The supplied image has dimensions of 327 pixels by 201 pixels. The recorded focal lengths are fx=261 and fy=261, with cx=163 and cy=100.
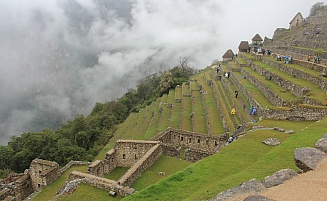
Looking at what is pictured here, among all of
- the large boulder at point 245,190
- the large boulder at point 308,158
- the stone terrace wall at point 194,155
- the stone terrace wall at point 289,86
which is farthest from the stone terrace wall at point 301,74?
the large boulder at point 245,190

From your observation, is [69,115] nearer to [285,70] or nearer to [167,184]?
[285,70]

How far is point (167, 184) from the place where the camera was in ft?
31.0

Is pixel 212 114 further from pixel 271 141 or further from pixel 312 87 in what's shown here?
pixel 271 141

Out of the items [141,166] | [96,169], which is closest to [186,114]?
[96,169]

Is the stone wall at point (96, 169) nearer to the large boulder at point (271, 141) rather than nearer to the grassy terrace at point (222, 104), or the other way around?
the large boulder at point (271, 141)

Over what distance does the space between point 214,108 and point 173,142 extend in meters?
6.48

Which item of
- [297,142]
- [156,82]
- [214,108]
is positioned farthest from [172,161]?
[156,82]

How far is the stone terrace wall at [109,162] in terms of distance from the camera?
1598 centimetres

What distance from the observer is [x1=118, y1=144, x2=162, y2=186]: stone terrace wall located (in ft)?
40.4

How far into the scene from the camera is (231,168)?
10250 millimetres

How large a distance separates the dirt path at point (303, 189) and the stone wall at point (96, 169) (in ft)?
32.9

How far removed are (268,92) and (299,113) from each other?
235 inches

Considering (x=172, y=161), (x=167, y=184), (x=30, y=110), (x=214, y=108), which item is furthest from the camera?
(x=30, y=110)

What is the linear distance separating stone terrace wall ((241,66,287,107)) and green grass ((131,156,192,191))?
8.14 metres
